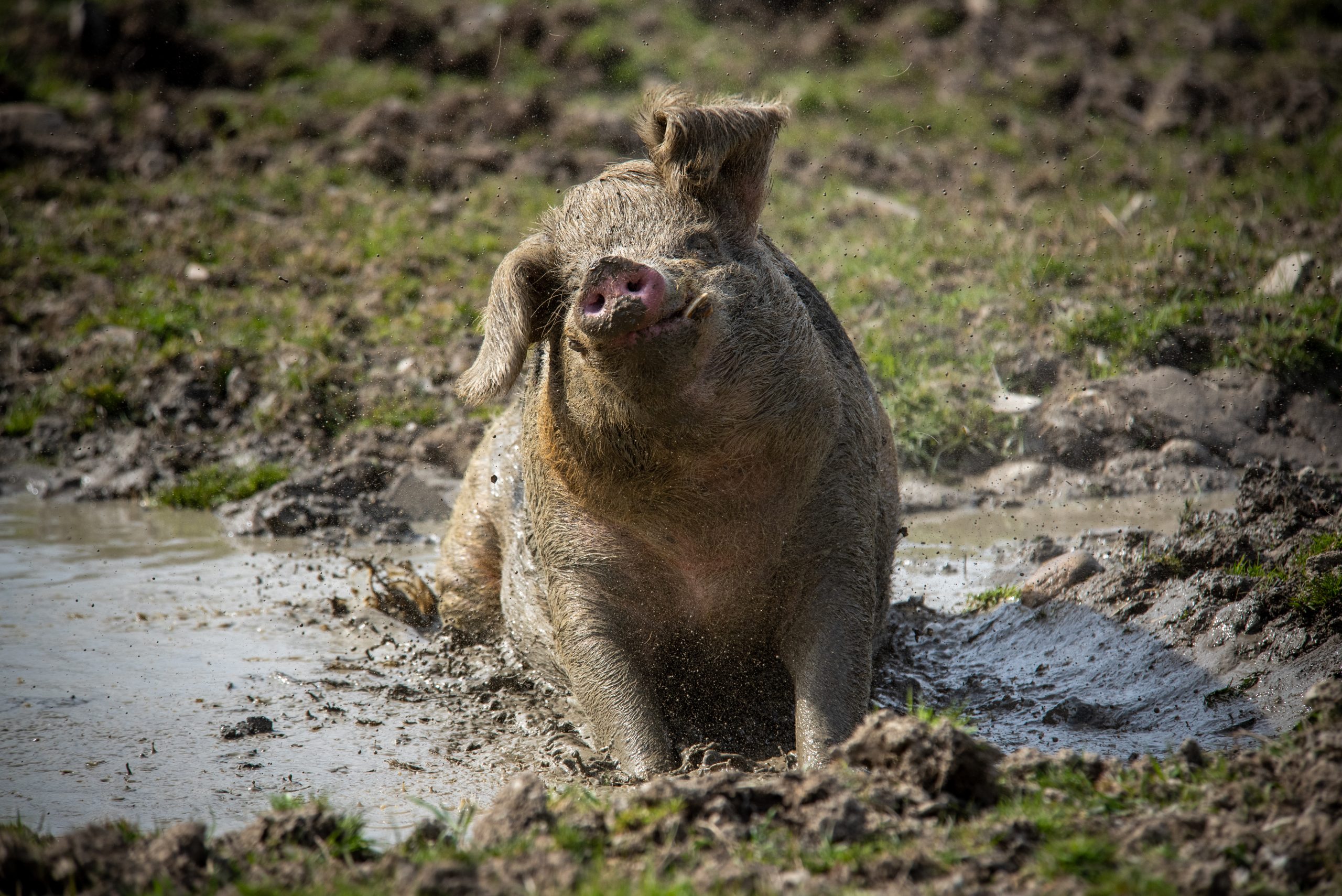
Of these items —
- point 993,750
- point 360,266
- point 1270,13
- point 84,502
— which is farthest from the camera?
point 1270,13

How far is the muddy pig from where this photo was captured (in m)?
3.63

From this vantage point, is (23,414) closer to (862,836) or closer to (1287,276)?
(862,836)

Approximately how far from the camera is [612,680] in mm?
4027

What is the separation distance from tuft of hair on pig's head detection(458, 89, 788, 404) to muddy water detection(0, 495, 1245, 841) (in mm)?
1405

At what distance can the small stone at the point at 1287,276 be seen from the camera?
809 centimetres

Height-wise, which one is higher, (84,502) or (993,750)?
(993,750)

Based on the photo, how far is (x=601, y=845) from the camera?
2777 mm

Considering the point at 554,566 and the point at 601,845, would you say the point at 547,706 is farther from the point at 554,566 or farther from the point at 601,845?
the point at 601,845

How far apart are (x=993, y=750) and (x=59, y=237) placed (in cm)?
1007

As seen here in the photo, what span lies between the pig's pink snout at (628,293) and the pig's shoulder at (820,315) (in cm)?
123

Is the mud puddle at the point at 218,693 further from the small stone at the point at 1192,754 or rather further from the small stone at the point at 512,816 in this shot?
the small stone at the point at 1192,754

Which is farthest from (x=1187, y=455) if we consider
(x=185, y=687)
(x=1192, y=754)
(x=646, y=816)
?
(x=185, y=687)

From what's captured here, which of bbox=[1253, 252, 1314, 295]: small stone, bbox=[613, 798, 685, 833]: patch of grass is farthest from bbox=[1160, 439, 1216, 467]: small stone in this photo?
bbox=[613, 798, 685, 833]: patch of grass

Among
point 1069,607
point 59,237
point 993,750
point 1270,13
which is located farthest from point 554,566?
point 1270,13
